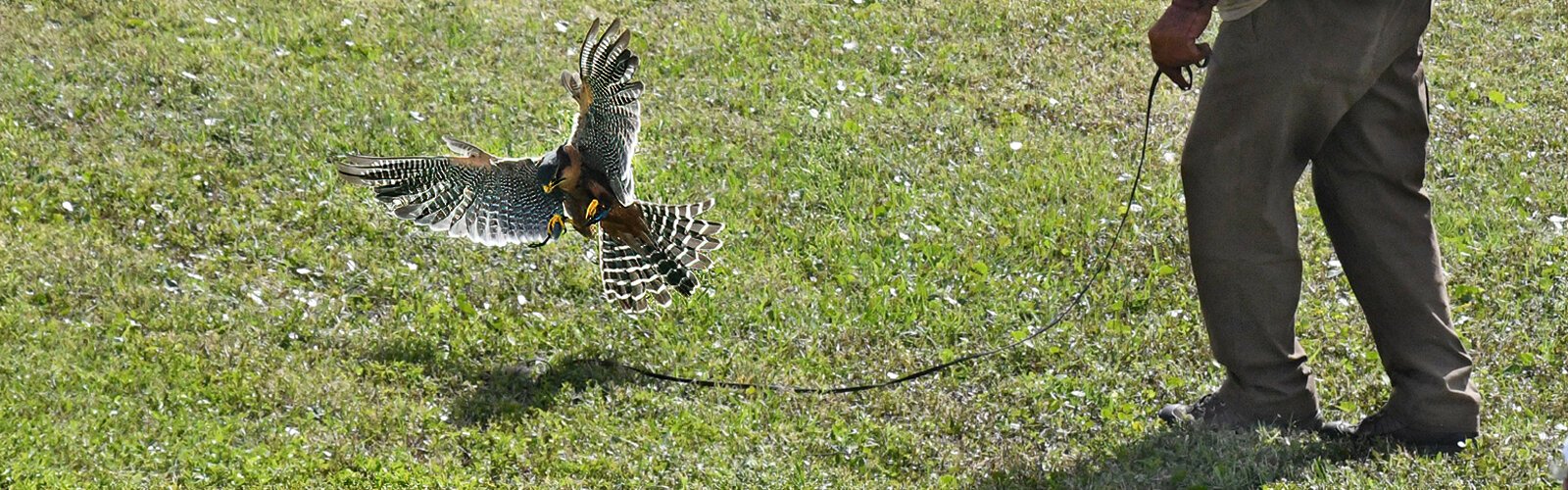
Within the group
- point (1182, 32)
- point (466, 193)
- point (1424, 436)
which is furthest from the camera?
point (466, 193)

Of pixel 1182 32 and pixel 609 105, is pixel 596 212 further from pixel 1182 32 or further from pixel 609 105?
pixel 1182 32

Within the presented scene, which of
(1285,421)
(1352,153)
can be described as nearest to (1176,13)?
(1352,153)

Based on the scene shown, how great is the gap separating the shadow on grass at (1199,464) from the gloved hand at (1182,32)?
114 centimetres

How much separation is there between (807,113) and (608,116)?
2.91 metres

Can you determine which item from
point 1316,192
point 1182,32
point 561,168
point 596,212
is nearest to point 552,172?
point 561,168

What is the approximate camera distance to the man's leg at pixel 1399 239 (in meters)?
4.52

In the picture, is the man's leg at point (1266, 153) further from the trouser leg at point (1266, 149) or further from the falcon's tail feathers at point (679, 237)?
the falcon's tail feathers at point (679, 237)

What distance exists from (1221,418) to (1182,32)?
1.27m

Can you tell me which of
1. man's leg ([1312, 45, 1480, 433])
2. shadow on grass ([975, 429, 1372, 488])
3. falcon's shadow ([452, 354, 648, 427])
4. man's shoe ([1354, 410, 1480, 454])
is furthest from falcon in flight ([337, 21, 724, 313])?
man's shoe ([1354, 410, 1480, 454])

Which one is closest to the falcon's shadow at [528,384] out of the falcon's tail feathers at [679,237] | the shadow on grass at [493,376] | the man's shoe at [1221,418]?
the shadow on grass at [493,376]

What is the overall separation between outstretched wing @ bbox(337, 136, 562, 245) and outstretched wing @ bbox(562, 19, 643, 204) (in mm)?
211

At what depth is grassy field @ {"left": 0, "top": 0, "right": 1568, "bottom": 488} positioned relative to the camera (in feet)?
16.2

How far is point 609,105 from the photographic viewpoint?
4.99 m

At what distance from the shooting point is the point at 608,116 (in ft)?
16.4
